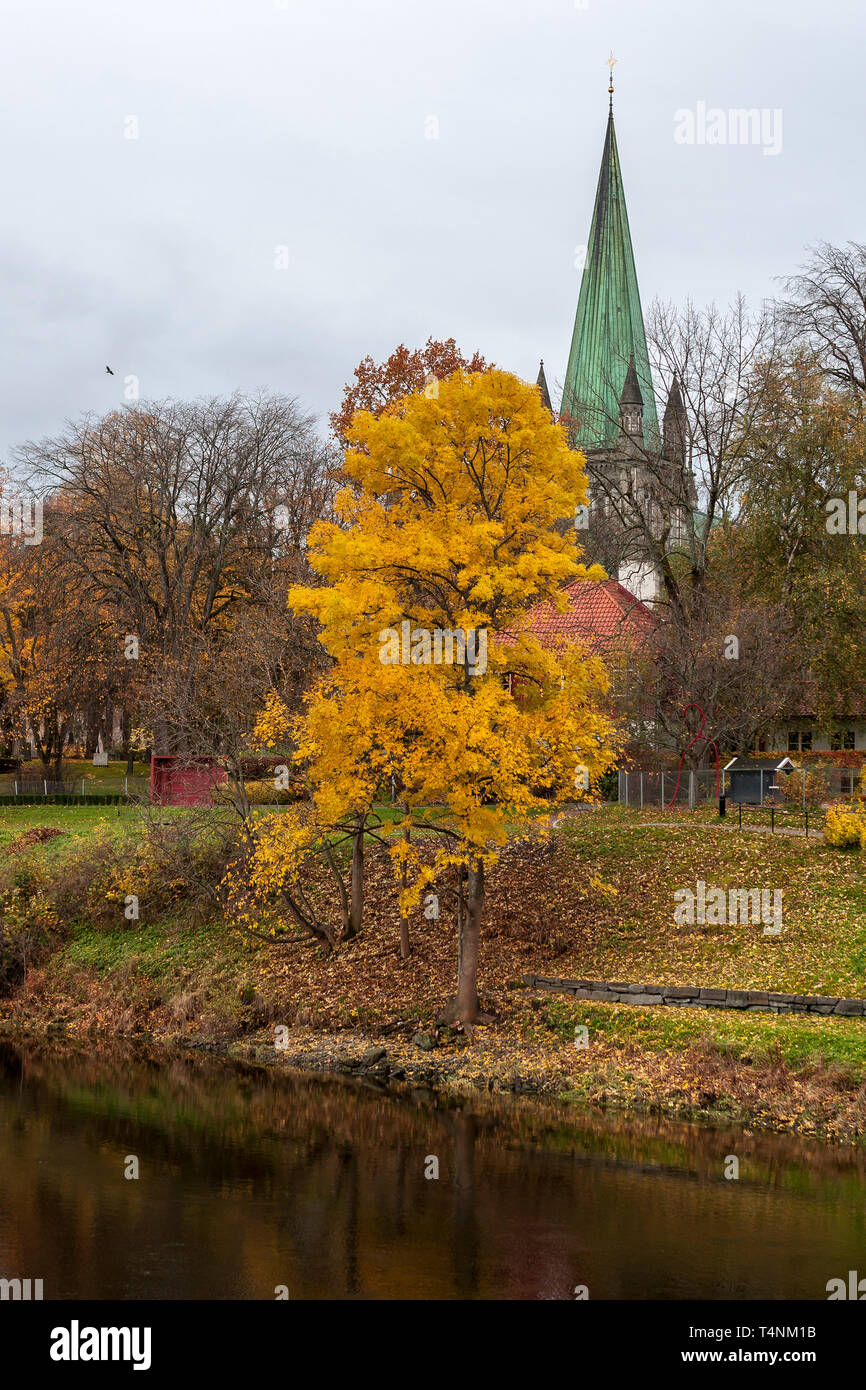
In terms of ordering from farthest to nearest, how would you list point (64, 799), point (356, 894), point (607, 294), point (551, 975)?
1. point (607, 294)
2. point (64, 799)
3. point (356, 894)
4. point (551, 975)

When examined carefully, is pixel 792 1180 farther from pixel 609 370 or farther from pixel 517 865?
pixel 609 370

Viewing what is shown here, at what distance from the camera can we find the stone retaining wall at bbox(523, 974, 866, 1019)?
20.6m

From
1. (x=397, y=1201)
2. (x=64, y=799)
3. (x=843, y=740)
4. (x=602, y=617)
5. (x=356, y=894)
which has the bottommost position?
(x=397, y=1201)

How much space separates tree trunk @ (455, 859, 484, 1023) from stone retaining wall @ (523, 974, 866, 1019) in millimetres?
1680

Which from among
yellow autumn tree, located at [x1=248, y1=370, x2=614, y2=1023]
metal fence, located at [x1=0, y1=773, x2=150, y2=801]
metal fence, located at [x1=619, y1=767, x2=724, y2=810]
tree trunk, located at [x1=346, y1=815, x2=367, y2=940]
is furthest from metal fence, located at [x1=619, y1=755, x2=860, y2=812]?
metal fence, located at [x1=0, y1=773, x2=150, y2=801]

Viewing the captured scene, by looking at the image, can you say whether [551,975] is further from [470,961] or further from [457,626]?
[457,626]

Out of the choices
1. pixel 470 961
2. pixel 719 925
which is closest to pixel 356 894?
pixel 470 961

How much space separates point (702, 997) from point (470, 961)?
4.05 m

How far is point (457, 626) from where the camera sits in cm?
2155

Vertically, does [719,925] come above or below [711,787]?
below

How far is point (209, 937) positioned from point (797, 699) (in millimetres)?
20627

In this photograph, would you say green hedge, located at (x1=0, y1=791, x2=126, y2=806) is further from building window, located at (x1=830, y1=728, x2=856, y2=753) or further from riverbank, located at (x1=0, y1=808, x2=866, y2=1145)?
building window, located at (x1=830, y1=728, x2=856, y2=753)

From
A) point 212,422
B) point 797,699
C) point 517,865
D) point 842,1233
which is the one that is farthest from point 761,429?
point 842,1233

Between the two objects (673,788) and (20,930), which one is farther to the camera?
(673,788)
